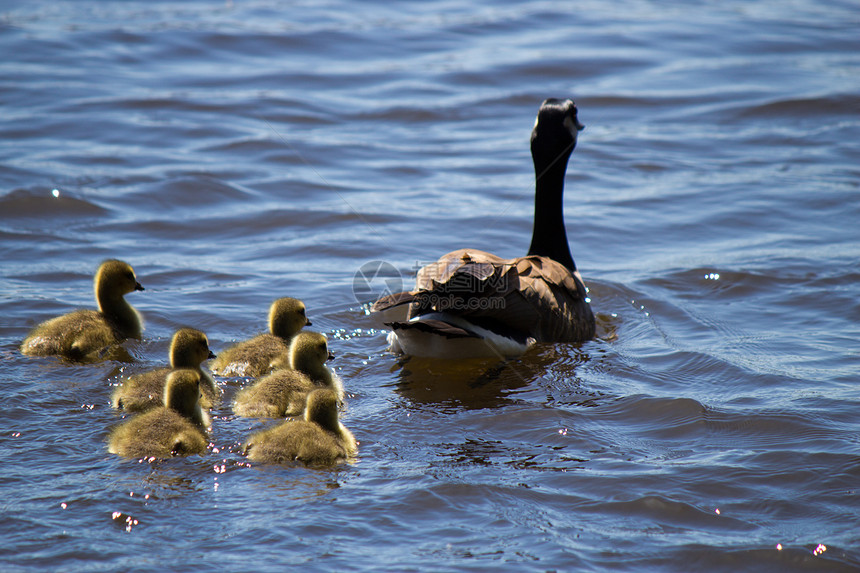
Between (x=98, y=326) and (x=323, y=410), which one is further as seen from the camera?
(x=98, y=326)

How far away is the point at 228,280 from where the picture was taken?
29.6ft

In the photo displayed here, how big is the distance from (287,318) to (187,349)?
1002mm

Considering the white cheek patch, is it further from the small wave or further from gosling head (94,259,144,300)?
the small wave

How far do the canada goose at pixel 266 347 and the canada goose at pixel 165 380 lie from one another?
0.35 metres

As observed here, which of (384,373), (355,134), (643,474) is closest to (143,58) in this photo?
(355,134)

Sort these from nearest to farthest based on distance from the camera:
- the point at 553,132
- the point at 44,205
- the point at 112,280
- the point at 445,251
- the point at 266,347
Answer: the point at 266,347 → the point at 112,280 → the point at 553,132 → the point at 445,251 → the point at 44,205

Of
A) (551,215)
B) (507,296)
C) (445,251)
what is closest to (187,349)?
(507,296)

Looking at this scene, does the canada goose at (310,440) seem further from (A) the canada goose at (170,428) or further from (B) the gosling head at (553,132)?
(B) the gosling head at (553,132)

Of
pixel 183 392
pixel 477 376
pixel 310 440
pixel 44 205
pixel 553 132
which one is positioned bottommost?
pixel 477 376

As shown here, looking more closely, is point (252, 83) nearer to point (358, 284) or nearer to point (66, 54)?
point (66, 54)

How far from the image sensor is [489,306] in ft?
21.8

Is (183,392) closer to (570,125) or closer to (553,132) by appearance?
(553,132)

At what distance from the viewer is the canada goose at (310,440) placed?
17.1 ft

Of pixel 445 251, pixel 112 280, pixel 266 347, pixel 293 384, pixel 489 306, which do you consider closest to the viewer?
pixel 293 384
